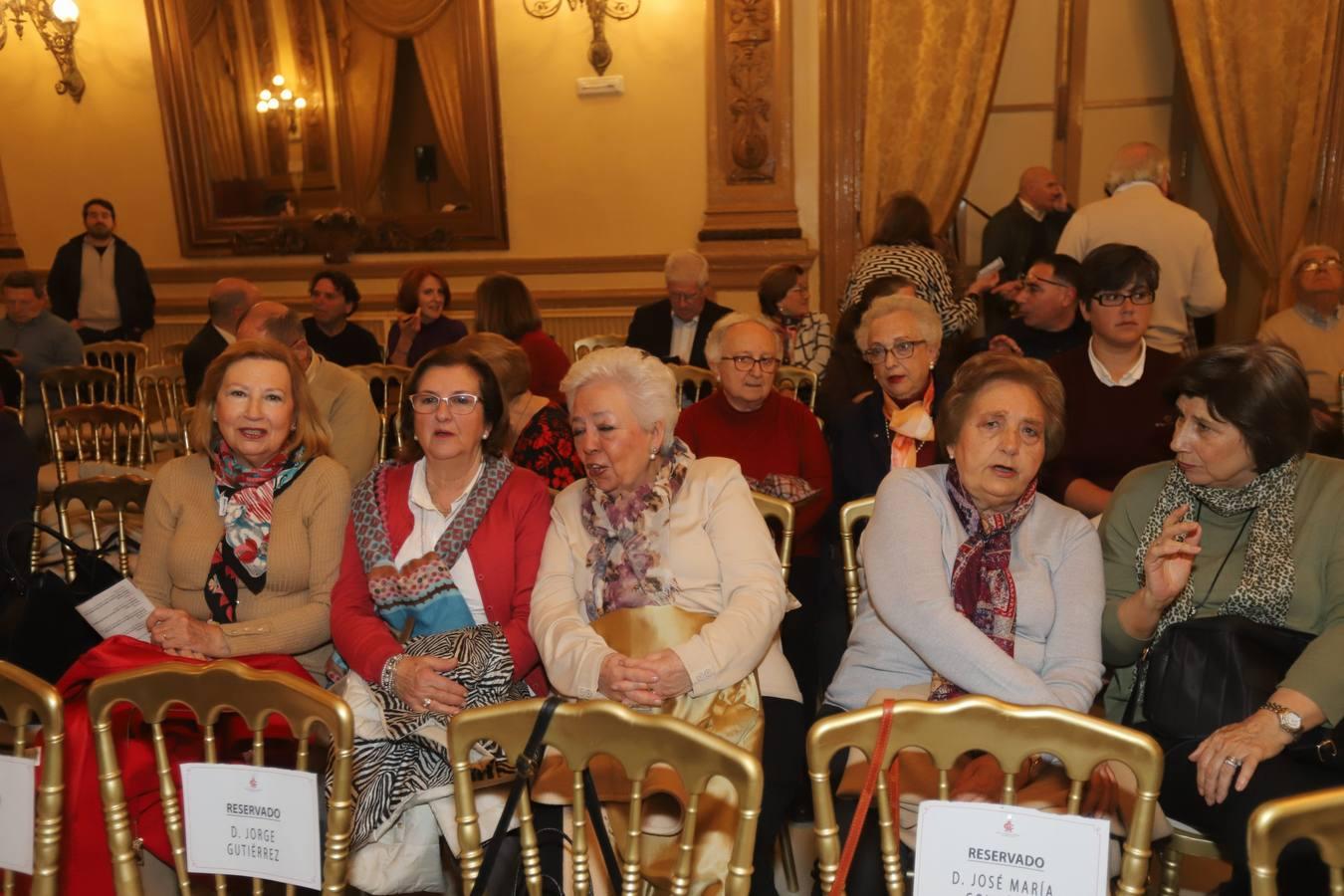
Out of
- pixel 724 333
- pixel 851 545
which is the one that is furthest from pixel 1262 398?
pixel 724 333

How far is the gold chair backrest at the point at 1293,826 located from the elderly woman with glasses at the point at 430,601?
1.41 m

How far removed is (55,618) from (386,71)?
19.3ft

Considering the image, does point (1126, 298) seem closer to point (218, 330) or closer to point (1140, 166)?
point (1140, 166)

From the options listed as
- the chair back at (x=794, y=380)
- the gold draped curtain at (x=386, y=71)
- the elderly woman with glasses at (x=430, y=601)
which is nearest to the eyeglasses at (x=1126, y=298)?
A: the chair back at (x=794, y=380)

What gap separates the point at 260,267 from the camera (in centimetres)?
776

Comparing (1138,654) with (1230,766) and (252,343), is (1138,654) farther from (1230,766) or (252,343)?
(252,343)

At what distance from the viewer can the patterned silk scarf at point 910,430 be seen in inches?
119

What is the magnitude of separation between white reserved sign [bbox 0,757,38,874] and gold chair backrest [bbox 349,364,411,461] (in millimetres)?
2560

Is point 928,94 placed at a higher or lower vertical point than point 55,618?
higher

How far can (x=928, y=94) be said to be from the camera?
6520mm

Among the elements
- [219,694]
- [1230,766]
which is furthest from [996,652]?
[219,694]

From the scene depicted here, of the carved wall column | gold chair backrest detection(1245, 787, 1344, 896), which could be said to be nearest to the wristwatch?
gold chair backrest detection(1245, 787, 1344, 896)

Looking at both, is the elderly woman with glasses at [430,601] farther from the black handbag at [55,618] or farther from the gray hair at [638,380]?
the black handbag at [55,618]

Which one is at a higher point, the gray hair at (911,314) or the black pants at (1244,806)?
the gray hair at (911,314)
